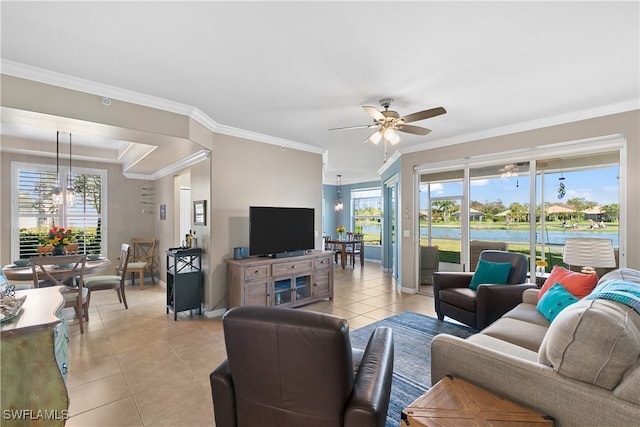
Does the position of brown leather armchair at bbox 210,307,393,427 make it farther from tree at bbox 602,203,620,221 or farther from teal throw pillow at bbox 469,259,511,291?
tree at bbox 602,203,620,221

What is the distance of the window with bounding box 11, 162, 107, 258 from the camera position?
17.8 ft

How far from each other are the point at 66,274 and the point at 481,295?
17.0 ft

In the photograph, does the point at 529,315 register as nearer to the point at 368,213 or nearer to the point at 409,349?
the point at 409,349

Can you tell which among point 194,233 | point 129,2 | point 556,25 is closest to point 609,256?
point 556,25

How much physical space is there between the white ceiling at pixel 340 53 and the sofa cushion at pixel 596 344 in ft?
6.03

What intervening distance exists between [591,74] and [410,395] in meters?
3.33

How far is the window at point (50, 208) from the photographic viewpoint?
5.43 metres

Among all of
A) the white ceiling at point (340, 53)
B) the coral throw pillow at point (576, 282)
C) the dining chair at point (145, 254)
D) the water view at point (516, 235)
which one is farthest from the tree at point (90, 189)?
the coral throw pillow at point (576, 282)

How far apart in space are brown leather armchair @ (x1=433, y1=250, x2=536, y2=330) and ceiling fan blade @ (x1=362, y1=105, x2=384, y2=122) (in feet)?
7.40

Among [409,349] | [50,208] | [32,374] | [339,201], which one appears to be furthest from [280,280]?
[339,201]

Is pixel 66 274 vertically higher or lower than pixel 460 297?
higher

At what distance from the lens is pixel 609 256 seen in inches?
121

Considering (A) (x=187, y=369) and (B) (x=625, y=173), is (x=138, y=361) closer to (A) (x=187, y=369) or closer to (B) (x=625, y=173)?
(A) (x=187, y=369)

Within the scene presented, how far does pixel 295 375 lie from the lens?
140 centimetres
